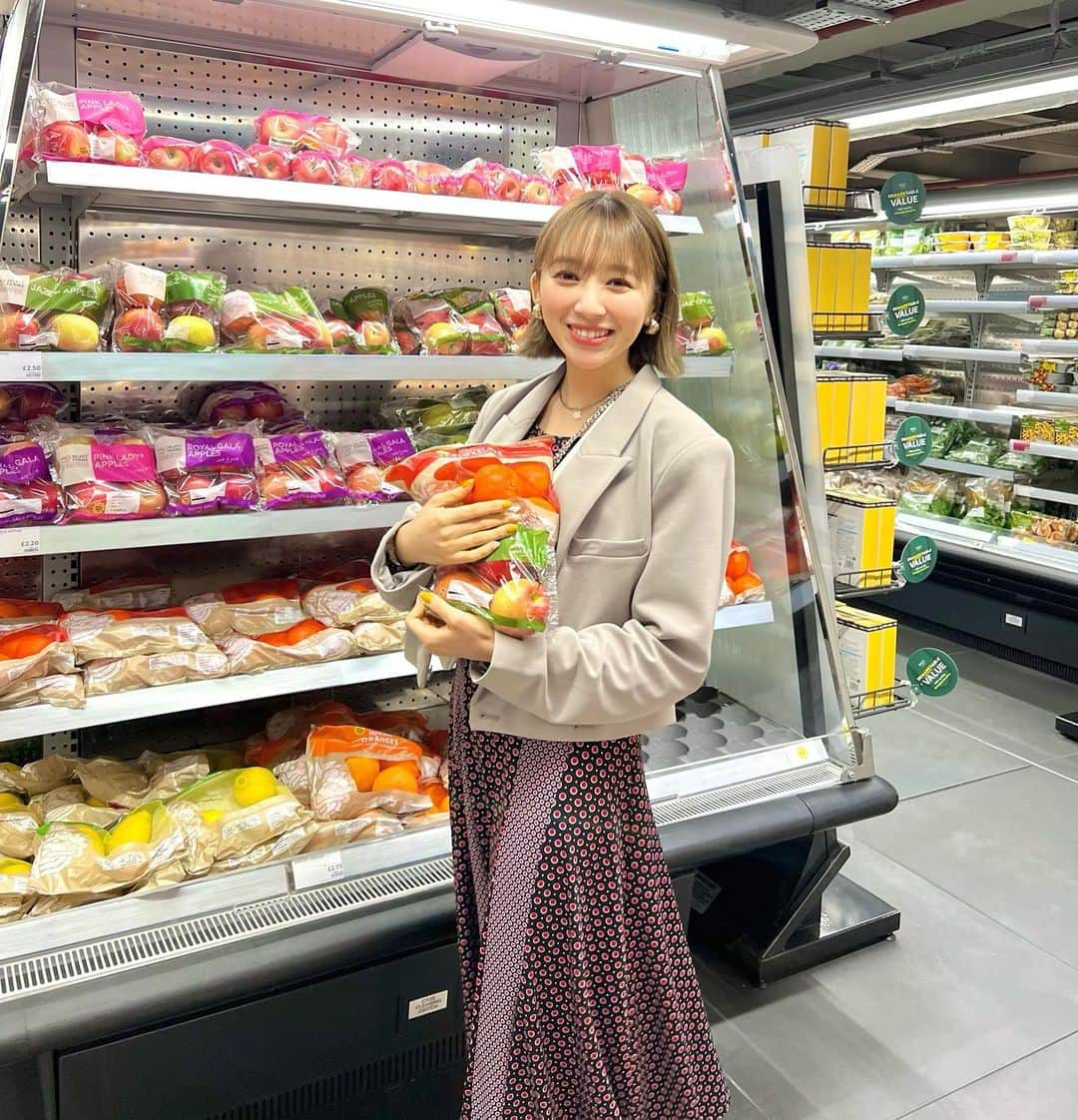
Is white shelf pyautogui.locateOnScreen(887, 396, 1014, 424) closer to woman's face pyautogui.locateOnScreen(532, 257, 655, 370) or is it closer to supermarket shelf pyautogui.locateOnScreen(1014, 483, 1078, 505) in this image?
supermarket shelf pyautogui.locateOnScreen(1014, 483, 1078, 505)

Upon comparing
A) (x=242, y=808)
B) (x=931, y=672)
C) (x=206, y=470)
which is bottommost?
(x=931, y=672)

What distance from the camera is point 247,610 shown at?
2.24 meters

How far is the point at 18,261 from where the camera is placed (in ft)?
7.27

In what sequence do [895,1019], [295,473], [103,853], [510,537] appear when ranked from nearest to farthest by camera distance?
[510,537] → [103,853] → [295,473] → [895,1019]

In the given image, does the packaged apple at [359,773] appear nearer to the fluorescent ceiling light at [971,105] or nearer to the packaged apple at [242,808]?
the packaged apple at [242,808]

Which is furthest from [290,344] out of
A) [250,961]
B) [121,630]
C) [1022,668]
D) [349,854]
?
[1022,668]

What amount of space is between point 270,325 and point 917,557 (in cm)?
188

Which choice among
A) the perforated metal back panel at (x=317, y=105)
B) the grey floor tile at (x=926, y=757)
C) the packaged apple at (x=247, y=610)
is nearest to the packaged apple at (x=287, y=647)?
the packaged apple at (x=247, y=610)

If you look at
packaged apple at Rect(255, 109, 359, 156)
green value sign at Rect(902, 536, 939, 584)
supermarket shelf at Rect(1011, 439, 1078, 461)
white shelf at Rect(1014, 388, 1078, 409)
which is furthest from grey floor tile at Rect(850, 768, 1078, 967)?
packaged apple at Rect(255, 109, 359, 156)

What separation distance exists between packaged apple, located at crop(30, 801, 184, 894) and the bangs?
4.11 feet

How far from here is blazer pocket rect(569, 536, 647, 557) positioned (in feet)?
4.71

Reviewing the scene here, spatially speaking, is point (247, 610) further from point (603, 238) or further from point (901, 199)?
point (901, 199)

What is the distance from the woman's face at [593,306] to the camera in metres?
1.42

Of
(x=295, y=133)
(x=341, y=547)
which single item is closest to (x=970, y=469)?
(x=341, y=547)
